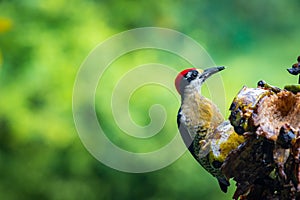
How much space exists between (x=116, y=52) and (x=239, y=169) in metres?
1.78

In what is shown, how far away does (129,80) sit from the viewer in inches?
92.0

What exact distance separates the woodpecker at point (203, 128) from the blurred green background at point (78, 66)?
70 cm

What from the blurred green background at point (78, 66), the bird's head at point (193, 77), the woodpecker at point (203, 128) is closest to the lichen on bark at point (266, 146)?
the woodpecker at point (203, 128)

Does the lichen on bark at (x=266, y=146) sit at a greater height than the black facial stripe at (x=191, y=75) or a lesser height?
lesser

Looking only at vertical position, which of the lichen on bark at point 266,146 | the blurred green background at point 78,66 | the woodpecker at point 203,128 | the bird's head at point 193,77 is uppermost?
the blurred green background at point 78,66

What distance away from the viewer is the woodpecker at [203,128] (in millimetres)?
746

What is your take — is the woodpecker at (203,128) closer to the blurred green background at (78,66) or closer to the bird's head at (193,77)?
the bird's head at (193,77)

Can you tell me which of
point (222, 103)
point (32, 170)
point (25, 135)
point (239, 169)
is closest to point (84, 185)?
point (32, 170)

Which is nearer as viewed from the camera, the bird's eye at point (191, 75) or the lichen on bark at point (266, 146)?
the lichen on bark at point (266, 146)

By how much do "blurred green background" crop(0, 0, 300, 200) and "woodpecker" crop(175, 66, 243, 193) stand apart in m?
0.70

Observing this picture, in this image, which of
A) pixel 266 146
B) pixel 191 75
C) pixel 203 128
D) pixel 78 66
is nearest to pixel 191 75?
pixel 191 75

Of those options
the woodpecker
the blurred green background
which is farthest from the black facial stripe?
the blurred green background

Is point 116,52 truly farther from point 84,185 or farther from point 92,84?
point 84,185

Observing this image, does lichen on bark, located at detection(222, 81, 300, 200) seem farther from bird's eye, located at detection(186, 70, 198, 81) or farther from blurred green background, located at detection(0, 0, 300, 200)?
blurred green background, located at detection(0, 0, 300, 200)
